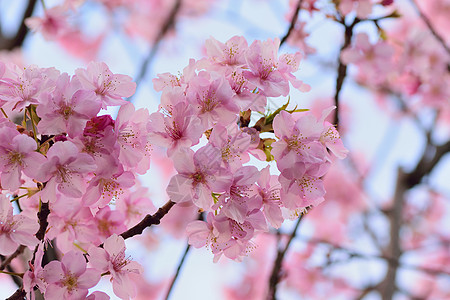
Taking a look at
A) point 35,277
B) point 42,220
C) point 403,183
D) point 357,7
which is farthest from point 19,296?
point 403,183

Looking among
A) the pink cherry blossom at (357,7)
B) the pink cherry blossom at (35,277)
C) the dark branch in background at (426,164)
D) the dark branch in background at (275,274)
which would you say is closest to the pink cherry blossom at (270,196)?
the pink cherry blossom at (35,277)

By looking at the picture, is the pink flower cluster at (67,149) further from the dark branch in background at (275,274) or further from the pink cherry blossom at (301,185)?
the dark branch in background at (275,274)

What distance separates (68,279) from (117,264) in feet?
0.35

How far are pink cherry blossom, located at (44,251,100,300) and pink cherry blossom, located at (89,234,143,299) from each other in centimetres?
4

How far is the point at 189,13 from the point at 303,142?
6.04 m

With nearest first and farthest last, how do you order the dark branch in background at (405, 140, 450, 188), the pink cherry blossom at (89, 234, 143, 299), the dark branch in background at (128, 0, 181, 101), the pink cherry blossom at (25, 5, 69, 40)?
the pink cherry blossom at (89, 234, 143, 299)
the pink cherry blossom at (25, 5, 69, 40)
the dark branch in background at (128, 0, 181, 101)
the dark branch in background at (405, 140, 450, 188)

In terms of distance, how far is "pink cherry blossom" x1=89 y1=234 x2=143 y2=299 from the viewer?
973 mm

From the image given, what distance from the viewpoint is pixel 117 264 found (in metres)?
1.00

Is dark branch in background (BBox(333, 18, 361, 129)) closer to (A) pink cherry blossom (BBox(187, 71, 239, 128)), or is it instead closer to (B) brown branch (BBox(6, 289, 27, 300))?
(A) pink cherry blossom (BBox(187, 71, 239, 128))

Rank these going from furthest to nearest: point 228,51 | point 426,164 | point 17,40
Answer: point 17,40 → point 426,164 → point 228,51

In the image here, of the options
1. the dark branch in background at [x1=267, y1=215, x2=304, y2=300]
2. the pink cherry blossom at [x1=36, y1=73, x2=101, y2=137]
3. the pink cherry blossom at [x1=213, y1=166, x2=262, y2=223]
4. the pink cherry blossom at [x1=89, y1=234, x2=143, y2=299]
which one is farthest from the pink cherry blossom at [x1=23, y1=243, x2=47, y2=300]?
the dark branch in background at [x1=267, y1=215, x2=304, y2=300]

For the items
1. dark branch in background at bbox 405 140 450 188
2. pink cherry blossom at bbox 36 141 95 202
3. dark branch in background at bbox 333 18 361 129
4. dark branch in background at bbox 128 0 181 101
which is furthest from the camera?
dark branch in background at bbox 405 140 450 188

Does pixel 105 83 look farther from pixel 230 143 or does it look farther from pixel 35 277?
pixel 35 277

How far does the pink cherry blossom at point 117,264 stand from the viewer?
973 millimetres
